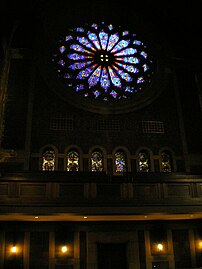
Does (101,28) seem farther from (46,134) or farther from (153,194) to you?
(153,194)

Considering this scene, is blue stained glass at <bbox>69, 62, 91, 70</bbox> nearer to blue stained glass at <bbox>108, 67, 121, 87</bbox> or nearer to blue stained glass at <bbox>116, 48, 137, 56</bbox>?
blue stained glass at <bbox>108, 67, 121, 87</bbox>

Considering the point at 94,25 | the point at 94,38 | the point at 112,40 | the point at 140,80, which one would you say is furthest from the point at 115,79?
the point at 94,25

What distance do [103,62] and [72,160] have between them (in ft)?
17.8

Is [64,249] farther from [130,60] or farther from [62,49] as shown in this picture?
[130,60]

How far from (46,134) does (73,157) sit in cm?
148

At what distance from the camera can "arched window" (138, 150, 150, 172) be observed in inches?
564

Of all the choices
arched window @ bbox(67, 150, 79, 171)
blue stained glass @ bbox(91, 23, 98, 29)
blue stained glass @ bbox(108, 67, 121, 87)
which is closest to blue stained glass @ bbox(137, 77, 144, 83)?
blue stained glass @ bbox(108, 67, 121, 87)

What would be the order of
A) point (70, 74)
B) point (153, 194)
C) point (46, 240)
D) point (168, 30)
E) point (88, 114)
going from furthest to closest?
point (168, 30), point (70, 74), point (88, 114), point (46, 240), point (153, 194)

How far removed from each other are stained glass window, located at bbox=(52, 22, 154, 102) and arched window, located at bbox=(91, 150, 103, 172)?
2810mm

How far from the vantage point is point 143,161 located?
47.5ft

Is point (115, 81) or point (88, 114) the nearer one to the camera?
point (88, 114)

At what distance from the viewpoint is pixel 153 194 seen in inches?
454

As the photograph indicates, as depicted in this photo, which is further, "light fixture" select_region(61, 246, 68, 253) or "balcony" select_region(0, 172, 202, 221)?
"light fixture" select_region(61, 246, 68, 253)

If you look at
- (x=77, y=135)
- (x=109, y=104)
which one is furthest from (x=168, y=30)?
(x=77, y=135)
